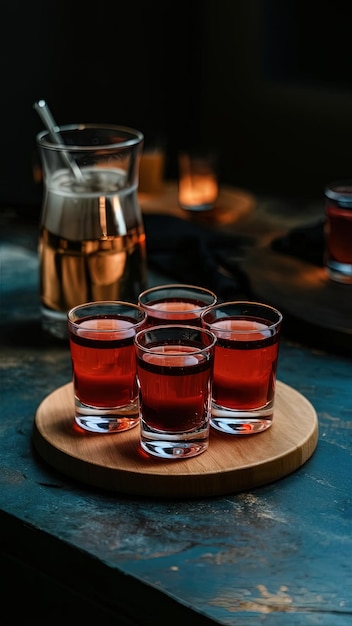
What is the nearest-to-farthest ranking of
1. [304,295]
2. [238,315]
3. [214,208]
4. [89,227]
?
[238,315], [89,227], [304,295], [214,208]

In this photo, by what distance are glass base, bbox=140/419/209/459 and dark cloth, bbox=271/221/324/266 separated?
2.61 feet

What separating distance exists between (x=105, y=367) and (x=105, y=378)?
0.01 m

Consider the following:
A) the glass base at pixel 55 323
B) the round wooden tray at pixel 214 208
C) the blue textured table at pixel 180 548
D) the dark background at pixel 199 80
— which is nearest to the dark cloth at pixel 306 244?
the round wooden tray at pixel 214 208

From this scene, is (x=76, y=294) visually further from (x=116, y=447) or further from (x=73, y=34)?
(x=73, y=34)

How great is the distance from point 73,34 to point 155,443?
7.21 ft

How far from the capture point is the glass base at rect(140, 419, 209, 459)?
1.09 meters

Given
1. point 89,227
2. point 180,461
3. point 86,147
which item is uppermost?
point 86,147

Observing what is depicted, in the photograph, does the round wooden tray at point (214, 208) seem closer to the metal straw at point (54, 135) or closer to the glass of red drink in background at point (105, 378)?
the metal straw at point (54, 135)

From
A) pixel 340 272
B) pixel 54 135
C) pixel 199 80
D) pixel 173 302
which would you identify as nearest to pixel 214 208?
pixel 340 272

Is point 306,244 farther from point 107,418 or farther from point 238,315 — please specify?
point 107,418

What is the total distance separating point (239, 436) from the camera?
1146 mm

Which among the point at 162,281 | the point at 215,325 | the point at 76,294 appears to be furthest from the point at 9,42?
the point at 215,325

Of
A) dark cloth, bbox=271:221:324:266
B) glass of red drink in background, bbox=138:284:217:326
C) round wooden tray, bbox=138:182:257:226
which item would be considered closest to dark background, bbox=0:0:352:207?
round wooden tray, bbox=138:182:257:226

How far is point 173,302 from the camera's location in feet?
4.23
